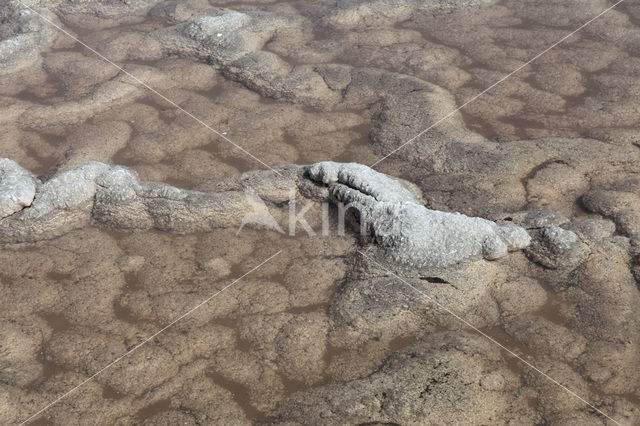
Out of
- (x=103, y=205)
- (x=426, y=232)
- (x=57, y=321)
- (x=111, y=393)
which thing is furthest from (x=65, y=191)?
(x=426, y=232)

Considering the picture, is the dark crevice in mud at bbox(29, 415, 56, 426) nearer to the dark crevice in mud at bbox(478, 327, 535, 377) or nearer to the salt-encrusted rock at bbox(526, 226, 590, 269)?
the dark crevice in mud at bbox(478, 327, 535, 377)

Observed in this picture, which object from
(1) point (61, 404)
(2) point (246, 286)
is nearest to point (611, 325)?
(2) point (246, 286)

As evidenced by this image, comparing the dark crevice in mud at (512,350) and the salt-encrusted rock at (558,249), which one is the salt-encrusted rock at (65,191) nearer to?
the dark crevice in mud at (512,350)

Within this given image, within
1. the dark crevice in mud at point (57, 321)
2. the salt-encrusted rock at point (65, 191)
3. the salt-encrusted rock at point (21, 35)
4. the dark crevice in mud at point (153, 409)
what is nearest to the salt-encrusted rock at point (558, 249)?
the dark crevice in mud at point (153, 409)

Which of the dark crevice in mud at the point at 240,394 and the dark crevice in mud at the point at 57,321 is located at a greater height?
the dark crevice in mud at the point at 240,394

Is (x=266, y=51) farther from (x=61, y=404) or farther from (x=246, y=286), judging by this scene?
(x=61, y=404)

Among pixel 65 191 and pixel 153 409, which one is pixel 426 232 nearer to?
pixel 153 409

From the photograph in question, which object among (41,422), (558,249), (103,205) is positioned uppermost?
(558,249)
